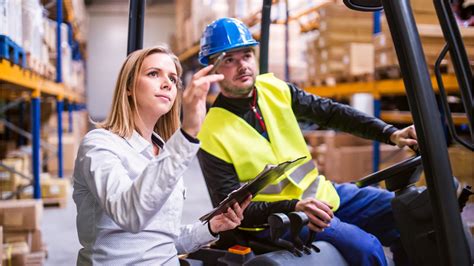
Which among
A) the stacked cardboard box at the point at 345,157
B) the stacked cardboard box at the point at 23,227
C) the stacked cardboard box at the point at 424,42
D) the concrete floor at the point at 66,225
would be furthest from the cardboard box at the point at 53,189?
the stacked cardboard box at the point at 424,42

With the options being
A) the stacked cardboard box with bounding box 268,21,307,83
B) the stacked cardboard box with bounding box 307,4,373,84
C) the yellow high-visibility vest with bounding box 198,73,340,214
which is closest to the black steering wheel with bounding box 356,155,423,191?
the yellow high-visibility vest with bounding box 198,73,340,214

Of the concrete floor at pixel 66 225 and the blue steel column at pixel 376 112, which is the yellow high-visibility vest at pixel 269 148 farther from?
the blue steel column at pixel 376 112

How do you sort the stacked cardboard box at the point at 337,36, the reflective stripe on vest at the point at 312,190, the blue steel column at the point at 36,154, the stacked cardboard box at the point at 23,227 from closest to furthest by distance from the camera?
the reflective stripe on vest at the point at 312,190, the stacked cardboard box at the point at 23,227, the blue steel column at the point at 36,154, the stacked cardboard box at the point at 337,36

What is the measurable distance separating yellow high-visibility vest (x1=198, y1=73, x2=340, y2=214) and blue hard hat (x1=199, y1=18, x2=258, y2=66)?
31 cm

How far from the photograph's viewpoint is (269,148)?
8.58 feet

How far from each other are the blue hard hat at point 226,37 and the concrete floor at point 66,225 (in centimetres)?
238

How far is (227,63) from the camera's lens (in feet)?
8.82

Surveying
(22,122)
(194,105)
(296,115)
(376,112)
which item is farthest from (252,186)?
(22,122)

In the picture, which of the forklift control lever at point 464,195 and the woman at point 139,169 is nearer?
the woman at point 139,169

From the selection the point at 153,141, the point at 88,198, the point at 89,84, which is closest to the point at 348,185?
the point at 153,141

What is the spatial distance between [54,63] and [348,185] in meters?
6.39

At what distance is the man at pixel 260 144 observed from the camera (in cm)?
254

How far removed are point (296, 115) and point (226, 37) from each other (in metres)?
0.67

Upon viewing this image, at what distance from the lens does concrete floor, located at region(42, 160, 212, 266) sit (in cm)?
440
